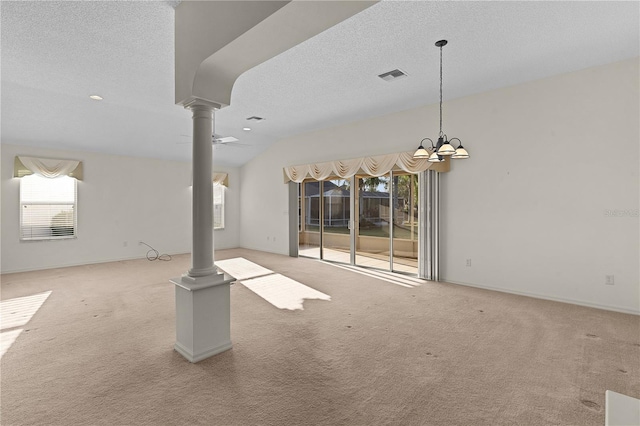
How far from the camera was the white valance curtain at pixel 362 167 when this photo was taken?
5.50 metres

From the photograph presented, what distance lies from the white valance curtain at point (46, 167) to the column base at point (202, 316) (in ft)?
18.0

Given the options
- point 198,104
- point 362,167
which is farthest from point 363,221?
point 198,104

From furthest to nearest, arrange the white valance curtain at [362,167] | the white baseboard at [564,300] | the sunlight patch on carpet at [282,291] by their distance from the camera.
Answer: the white valance curtain at [362,167] → the sunlight patch on carpet at [282,291] → the white baseboard at [564,300]

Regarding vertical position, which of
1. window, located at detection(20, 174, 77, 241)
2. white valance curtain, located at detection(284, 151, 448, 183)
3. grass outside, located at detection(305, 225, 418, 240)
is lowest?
grass outside, located at detection(305, 225, 418, 240)

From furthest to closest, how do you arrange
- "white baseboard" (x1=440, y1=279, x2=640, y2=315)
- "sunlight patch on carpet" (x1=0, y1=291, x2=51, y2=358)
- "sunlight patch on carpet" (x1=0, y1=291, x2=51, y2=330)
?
"white baseboard" (x1=440, y1=279, x2=640, y2=315) → "sunlight patch on carpet" (x1=0, y1=291, x2=51, y2=330) → "sunlight patch on carpet" (x1=0, y1=291, x2=51, y2=358)

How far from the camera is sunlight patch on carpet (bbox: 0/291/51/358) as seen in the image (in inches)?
126

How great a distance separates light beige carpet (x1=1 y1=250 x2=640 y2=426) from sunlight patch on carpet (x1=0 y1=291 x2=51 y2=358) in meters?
0.08

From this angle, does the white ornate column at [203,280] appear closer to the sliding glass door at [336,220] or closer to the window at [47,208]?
the sliding glass door at [336,220]

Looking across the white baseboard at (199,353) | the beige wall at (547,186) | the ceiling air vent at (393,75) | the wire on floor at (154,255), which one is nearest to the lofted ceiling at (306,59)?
the ceiling air vent at (393,75)

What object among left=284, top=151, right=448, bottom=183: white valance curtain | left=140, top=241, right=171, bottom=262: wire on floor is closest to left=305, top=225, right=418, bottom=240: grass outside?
left=284, top=151, right=448, bottom=183: white valance curtain

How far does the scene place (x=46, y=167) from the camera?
6316 millimetres

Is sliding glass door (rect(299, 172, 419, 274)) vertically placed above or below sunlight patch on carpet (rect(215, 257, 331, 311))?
above

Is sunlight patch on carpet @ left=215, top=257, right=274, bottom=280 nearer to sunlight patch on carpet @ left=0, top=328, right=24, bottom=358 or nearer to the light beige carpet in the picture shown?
the light beige carpet

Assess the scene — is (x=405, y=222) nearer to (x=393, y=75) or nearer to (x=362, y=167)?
(x=362, y=167)
